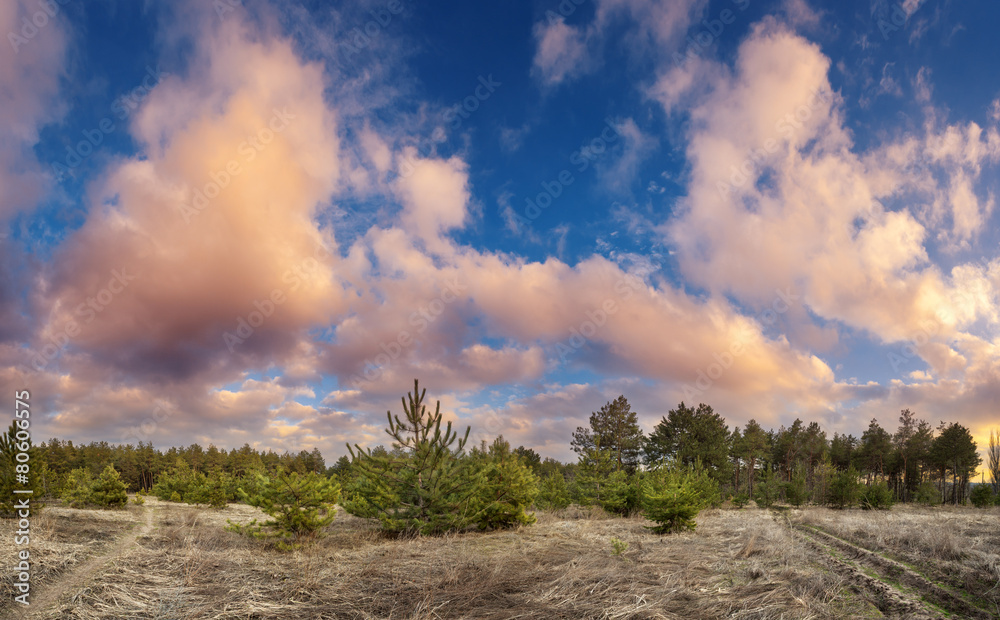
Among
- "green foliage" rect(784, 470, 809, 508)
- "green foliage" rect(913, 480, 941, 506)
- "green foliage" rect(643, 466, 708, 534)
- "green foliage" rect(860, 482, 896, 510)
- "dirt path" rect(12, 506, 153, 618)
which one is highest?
"dirt path" rect(12, 506, 153, 618)

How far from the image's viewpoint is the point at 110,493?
29.8m

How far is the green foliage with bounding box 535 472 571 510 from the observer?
30359mm

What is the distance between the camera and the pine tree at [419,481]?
47.2 ft

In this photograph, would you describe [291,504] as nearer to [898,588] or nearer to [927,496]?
[898,588]

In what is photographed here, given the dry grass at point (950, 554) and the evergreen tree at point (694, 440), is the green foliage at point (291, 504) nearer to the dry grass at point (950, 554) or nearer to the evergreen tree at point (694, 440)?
the dry grass at point (950, 554)

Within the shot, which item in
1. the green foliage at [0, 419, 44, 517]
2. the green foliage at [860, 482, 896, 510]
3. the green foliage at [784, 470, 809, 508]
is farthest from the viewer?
the green foliage at [784, 470, 809, 508]

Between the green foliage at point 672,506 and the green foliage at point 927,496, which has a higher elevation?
the green foliage at point 672,506

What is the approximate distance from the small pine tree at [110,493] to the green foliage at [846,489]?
55.9 m

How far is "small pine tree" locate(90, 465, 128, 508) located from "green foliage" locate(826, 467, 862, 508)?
55.9 m

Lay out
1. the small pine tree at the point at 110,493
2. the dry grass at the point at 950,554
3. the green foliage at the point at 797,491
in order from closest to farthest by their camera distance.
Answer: the dry grass at the point at 950,554, the small pine tree at the point at 110,493, the green foliage at the point at 797,491

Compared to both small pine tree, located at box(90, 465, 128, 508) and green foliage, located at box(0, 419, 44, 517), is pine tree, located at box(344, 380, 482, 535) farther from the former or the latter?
small pine tree, located at box(90, 465, 128, 508)

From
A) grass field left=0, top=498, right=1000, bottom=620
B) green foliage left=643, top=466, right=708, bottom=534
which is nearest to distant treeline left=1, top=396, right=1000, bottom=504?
green foliage left=643, top=466, right=708, bottom=534

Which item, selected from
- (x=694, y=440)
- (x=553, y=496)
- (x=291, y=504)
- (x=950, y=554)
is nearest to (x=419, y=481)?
(x=291, y=504)

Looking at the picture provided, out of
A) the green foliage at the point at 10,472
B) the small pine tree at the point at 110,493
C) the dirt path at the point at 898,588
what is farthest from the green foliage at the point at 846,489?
the small pine tree at the point at 110,493
